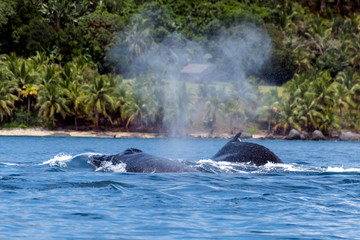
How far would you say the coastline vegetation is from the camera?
80.4 m

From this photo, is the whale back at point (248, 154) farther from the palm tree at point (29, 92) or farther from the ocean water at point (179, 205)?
the palm tree at point (29, 92)

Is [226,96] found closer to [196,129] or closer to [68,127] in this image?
[196,129]

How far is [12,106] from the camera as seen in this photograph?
80188 mm

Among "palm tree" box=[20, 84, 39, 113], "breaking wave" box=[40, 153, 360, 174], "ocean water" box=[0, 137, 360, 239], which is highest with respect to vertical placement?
"palm tree" box=[20, 84, 39, 113]

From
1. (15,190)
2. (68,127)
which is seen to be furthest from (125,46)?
(15,190)

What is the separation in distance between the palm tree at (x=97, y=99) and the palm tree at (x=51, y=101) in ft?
9.72

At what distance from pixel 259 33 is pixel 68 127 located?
3693 cm

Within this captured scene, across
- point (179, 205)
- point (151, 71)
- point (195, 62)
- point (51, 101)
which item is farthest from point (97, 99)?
point (179, 205)

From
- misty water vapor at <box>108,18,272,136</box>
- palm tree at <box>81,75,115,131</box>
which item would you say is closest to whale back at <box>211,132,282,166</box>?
palm tree at <box>81,75,115,131</box>

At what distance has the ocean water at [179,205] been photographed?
29.9ft

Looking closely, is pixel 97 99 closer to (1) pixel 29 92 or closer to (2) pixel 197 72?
(1) pixel 29 92

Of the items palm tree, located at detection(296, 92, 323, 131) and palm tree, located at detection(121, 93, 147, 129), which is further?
palm tree, located at detection(296, 92, 323, 131)

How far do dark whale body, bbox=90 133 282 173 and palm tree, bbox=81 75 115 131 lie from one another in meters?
59.4

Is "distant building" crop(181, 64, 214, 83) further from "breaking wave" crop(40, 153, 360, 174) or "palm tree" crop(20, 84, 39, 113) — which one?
"breaking wave" crop(40, 153, 360, 174)
